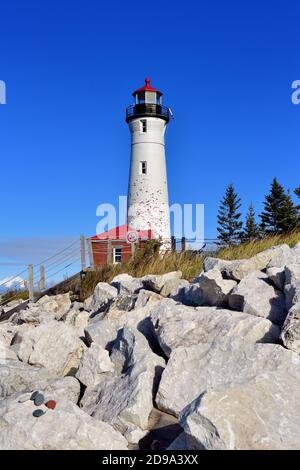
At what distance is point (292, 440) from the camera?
11.3 ft

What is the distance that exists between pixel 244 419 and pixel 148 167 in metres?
26.2

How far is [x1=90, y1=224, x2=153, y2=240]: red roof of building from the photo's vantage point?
93.1 ft

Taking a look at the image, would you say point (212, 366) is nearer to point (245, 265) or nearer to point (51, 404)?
point (51, 404)

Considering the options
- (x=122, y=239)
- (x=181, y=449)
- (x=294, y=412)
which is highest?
(x=122, y=239)

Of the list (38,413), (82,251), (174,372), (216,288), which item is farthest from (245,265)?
(82,251)

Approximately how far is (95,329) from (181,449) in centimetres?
317

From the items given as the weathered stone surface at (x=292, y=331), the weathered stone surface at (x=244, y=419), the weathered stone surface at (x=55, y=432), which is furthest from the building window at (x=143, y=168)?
the weathered stone surface at (x=244, y=419)

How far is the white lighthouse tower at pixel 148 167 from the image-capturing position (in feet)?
94.4

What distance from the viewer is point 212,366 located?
4762 millimetres

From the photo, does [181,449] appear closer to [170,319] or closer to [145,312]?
[170,319]

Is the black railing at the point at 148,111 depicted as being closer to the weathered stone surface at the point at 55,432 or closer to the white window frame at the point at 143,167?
the white window frame at the point at 143,167

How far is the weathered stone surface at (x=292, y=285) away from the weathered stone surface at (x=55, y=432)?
2362 mm
